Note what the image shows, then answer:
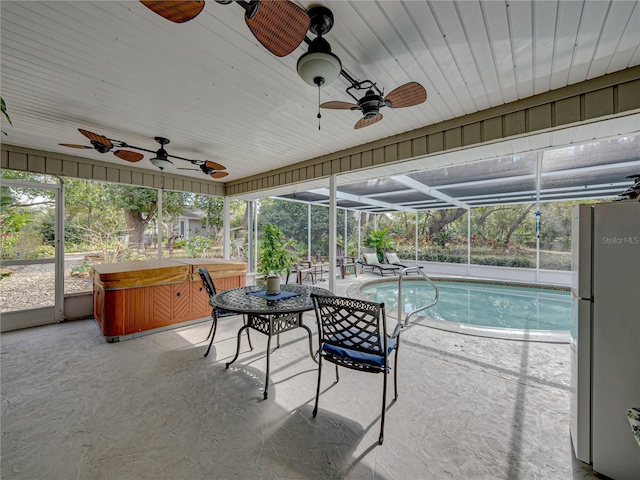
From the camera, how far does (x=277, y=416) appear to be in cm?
206

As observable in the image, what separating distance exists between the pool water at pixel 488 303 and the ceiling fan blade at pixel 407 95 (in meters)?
4.51

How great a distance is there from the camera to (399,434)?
1871 mm

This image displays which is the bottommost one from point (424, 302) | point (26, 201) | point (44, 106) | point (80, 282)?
point (424, 302)

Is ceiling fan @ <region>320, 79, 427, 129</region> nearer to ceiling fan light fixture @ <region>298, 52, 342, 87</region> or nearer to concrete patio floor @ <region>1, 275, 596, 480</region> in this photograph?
ceiling fan light fixture @ <region>298, 52, 342, 87</region>

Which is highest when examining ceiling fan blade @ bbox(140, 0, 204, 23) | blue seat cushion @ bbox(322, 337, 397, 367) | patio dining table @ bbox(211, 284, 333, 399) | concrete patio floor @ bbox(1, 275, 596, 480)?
ceiling fan blade @ bbox(140, 0, 204, 23)

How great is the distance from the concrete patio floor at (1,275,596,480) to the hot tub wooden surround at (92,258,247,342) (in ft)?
1.29

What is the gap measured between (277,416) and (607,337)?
2.24m

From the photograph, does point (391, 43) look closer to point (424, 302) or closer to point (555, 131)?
point (555, 131)

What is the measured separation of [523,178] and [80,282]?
363 inches

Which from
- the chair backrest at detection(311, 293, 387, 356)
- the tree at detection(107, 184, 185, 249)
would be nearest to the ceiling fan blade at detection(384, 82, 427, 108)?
the chair backrest at detection(311, 293, 387, 356)

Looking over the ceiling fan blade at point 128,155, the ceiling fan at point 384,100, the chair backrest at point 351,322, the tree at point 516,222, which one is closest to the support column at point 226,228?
the ceiling fan blade at point 128,155

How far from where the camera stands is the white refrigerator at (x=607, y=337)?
1498mm

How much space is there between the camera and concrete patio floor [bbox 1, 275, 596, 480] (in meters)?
1.62

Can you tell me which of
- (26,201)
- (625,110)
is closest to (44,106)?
(26,201)
